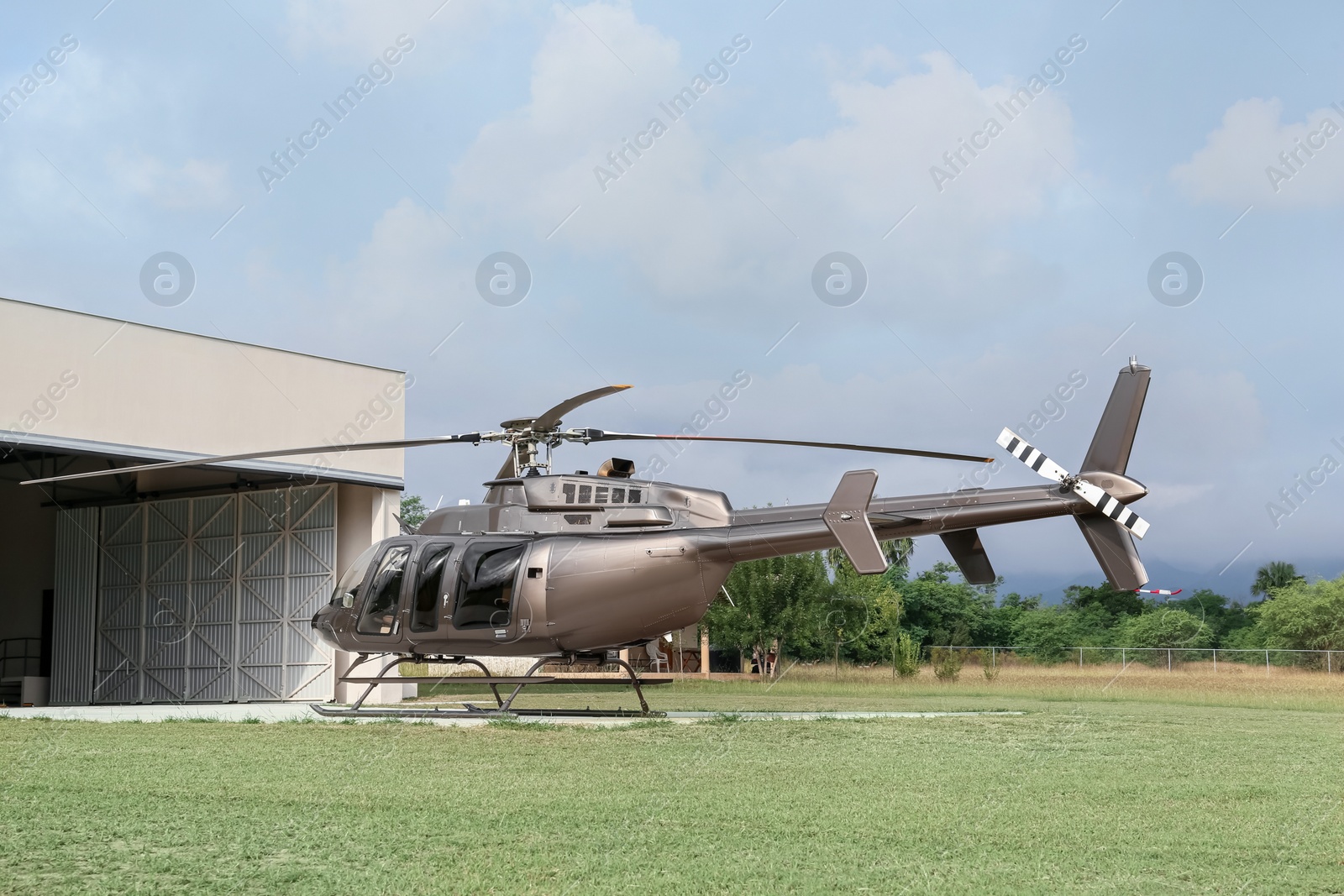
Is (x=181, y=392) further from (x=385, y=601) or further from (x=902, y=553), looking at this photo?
(x=902, y=553)

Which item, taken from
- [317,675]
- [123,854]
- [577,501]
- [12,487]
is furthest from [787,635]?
[123,854]

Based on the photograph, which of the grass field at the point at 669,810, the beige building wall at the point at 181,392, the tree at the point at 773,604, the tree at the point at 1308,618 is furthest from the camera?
the tree at the point at 1308,618

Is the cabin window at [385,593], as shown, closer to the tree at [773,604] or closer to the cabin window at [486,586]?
the cabin window at [486,586]

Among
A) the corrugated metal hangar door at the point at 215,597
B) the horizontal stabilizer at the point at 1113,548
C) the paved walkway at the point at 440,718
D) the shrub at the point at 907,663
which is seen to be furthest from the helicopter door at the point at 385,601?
the shrub at the point at 907,663

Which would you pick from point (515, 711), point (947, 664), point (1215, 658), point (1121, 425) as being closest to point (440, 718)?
point (515, 711)

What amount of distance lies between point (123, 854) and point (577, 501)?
383 inches

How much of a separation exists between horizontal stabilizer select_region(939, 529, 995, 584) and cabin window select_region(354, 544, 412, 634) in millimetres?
7277

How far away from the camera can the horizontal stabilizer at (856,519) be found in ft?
43.2

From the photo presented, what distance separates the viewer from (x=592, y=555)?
1467 centimetres

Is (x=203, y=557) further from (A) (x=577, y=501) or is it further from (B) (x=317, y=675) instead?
(A) (x=577, y=501)

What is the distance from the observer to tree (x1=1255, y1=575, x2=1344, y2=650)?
49062mm

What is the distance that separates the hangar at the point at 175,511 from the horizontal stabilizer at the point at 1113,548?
1530 centimetres

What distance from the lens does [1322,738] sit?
13047 millimetres

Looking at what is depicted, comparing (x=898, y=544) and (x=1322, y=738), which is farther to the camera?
(x=898, y=544)
